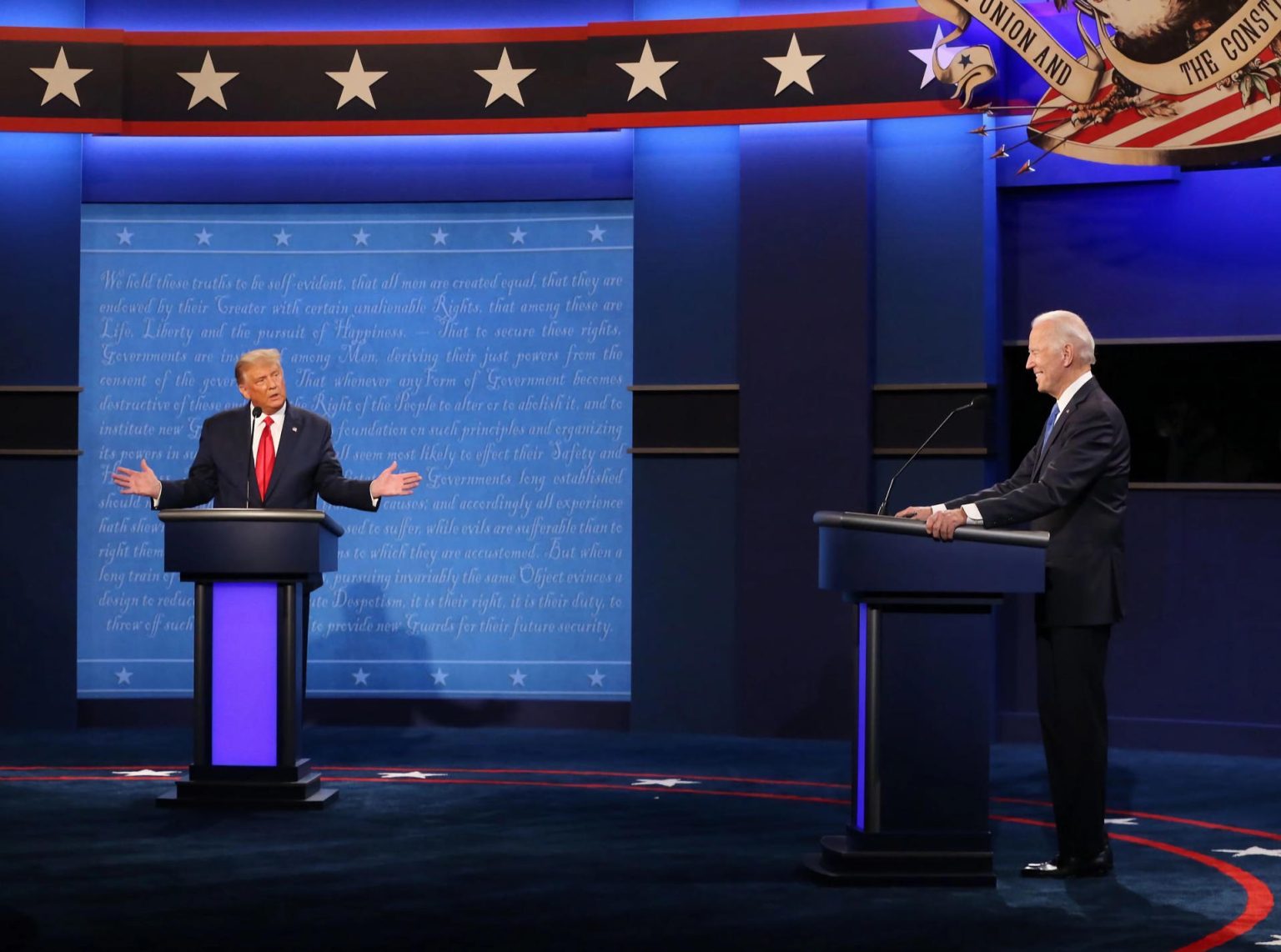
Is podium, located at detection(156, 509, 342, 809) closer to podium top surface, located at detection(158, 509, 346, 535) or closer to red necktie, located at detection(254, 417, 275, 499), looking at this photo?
podium top surface, located at detection(158, 509, 346, 535)

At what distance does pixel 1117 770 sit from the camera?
21.5 feet

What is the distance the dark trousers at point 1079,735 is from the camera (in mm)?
4328

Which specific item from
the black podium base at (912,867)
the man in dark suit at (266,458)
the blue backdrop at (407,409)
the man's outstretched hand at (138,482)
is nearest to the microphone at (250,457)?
the man in dark suit at (266,458)

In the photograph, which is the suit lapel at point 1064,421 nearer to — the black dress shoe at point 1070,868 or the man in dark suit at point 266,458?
the black dress shoe at point 1070,868

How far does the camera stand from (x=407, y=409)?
789 cm

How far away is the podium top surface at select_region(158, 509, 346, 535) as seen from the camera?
536cm

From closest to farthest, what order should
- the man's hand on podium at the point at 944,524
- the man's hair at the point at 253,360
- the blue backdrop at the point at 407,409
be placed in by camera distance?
the man's hand on podium at the point at 944,524, the man's hair at the point at 253,360, the blue backdrop at the point at 407,409

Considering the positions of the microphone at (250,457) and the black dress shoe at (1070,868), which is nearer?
the black dress shoe at (1070,868)

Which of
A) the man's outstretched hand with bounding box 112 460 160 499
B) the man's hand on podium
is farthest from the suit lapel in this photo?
the man's outstretched hand with bounding box 112 460 160 499

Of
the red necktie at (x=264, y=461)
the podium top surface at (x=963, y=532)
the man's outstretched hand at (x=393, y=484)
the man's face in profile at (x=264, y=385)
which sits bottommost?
the podium top surface at (x=963, y=532)

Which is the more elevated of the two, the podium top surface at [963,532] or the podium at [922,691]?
the podium top surface at [963,532]

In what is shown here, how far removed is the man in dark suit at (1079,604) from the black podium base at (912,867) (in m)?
0.21

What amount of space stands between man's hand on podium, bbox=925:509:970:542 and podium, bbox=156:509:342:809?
2265 millimetres

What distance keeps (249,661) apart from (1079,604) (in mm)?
2853
